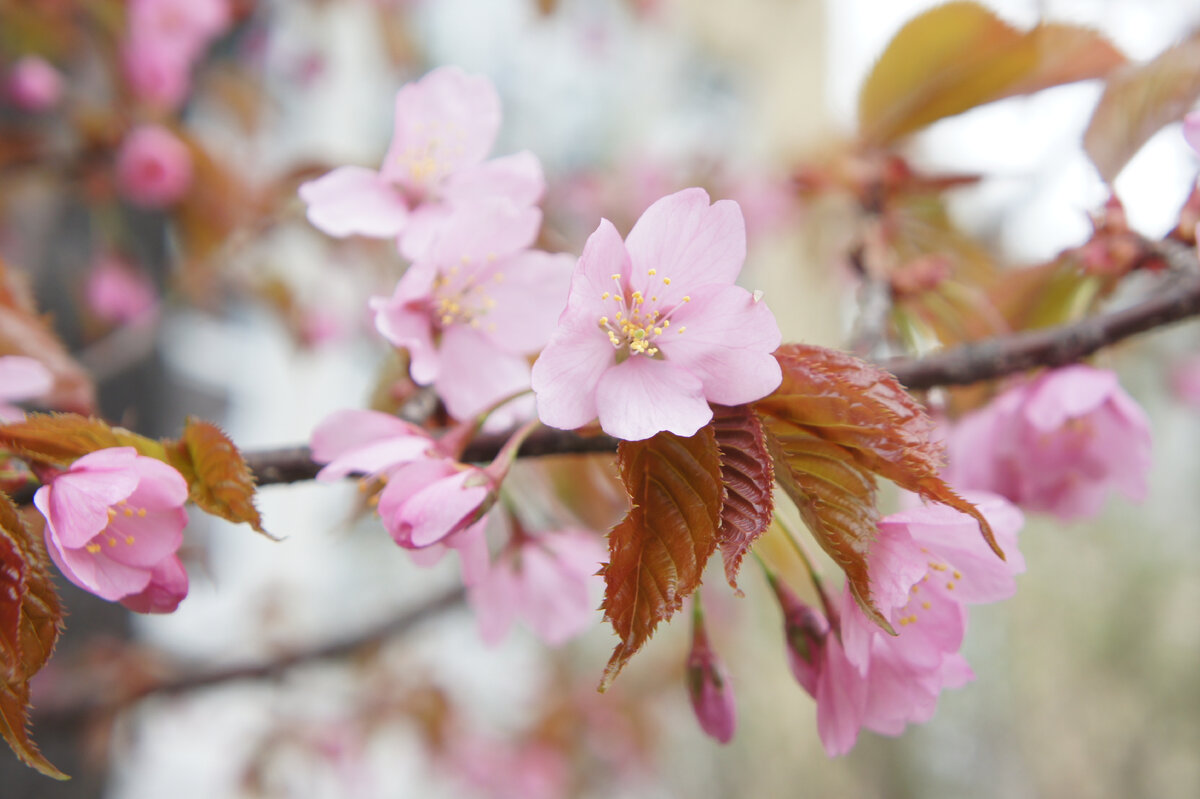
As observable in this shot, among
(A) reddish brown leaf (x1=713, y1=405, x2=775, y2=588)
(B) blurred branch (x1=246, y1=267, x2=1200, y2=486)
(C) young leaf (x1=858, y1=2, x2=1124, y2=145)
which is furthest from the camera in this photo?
(C) young leaf (x1=858, y1=2, x2=1124, y2=145)

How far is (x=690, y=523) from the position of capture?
35cm

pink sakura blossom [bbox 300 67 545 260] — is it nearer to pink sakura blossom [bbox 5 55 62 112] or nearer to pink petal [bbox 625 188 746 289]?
pink petal [bbox 625 188 746 289]

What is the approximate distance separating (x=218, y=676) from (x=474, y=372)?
959 mm

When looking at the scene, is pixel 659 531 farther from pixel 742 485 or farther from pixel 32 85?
pixel 32 85

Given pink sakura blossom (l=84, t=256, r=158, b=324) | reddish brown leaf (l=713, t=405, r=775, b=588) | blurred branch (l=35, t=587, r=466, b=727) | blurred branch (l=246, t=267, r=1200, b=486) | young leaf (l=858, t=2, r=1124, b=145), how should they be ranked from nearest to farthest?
reddish brown leaf (l=713, t=405, r=775, b=588)
blurred branch (l=246, t=267, r=1200, b=486)
young leaf (l=858, t=2, r=1124, b=145)
blurred branch (l=35, t=587, r=466, b=727)
pink sakura blossom (l=84, t=256, r=158, b=324)

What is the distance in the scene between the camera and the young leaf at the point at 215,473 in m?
0.38

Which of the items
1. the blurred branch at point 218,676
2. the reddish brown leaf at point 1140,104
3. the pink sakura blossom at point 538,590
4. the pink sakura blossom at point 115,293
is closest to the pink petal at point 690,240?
the pink sakura blossom at point 538,590

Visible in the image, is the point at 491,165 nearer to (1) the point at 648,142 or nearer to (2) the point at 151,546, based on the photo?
(2) the point at 151,546

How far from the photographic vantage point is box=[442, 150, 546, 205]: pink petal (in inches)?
19.3

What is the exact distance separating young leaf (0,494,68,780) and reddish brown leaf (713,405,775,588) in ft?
1.02

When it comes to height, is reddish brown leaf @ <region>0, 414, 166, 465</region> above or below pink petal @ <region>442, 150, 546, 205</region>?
below

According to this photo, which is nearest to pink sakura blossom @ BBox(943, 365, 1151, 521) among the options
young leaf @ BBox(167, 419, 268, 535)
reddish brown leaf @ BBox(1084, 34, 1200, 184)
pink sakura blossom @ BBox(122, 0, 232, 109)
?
reddish brown leaf @ BBox(1084, 34, 1200, 184)

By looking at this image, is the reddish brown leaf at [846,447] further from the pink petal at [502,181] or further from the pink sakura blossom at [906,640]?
the pink petal at [502,181]

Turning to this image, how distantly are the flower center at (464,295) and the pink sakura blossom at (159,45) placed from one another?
107 centimetres
